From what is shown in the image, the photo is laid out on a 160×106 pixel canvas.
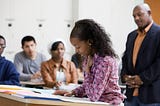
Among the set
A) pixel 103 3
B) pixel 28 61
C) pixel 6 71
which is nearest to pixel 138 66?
pixel 6 71

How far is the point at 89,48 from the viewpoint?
2613 millimetres

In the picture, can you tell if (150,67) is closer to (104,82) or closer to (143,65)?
(143,65)

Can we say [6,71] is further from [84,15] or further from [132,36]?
[84,15]

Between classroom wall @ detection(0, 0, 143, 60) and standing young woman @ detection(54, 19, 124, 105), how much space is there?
4.45 metres

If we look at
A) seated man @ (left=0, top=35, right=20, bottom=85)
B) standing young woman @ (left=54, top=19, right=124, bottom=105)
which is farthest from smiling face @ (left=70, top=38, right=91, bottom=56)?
seated man @ (left=0, top=35, right=20, bottom=85)

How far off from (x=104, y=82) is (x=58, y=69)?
9.02 feet

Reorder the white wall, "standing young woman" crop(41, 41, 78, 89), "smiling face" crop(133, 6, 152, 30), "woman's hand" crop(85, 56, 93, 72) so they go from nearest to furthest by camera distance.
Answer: "woman's hand" crop(85, 56, 93, 72) → "smiling face" crop(133, 6, 152, 30) → "standing young woman" crop(41, 41, 78, 89) → the white wall

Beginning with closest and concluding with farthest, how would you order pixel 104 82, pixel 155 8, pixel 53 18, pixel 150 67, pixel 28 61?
1. pixel 104 82
2. pixel 150 67
3. pixel 28 61
4. pixel 53 18
5. pixel 155 8

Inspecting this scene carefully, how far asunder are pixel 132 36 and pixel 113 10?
508cm

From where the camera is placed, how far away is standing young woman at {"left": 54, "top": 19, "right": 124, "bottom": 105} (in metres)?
2.54

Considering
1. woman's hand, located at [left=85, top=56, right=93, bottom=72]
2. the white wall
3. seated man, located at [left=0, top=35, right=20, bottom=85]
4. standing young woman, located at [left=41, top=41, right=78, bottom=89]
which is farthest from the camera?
the white wall

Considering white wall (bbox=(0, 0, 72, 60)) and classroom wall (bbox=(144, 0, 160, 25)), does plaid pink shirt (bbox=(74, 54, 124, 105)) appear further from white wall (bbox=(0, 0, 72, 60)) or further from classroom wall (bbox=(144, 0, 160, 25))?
classroom wall (bbox=(144, 0, 160, 25))

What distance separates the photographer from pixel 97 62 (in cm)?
258

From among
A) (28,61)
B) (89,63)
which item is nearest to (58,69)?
(28,61)
